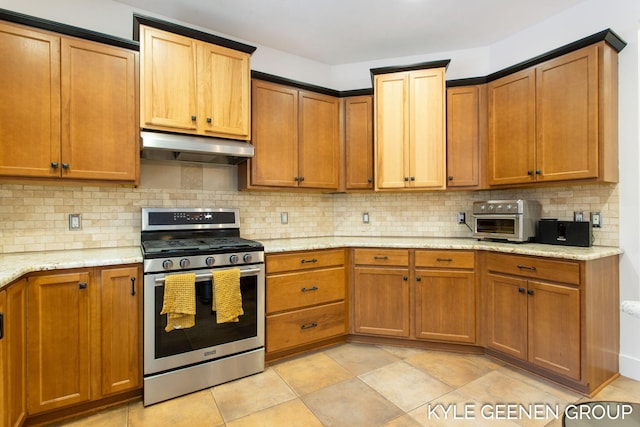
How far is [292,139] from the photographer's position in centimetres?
303

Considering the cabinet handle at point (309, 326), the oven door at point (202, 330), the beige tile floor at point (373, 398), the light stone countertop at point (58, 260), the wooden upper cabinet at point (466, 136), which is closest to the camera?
the light stone countertop at point (58, 260)

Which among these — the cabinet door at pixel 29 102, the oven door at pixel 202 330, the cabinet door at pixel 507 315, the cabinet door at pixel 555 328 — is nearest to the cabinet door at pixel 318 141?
the oven door at pixel 202 330

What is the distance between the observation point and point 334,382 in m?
2.34

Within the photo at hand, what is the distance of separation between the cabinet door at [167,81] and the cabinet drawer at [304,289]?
1335mm

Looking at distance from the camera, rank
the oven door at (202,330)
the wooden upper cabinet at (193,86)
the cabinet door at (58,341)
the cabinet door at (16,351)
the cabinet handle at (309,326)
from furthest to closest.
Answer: the cabinet handle at (309,326) < the wooden upper cabinet at (193,86) < the oven door at (202,330) < the cabinet door at (58,341) < the cabinet door at (16,351)

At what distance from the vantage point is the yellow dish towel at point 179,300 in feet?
6.83

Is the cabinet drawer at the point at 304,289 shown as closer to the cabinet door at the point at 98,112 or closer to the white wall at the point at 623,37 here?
the cabinet door at the point at 98,112

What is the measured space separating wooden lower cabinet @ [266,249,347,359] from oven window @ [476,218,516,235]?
1.25 meters

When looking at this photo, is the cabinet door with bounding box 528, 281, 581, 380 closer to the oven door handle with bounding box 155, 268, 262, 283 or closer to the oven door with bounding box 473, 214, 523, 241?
the oven door with bounding box 473, 214, 523, 241

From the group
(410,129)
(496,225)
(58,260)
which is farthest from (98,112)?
(496,225)

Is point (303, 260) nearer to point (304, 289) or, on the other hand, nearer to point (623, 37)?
point (304, 289)

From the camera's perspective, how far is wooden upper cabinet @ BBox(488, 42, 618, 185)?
230 centimetres

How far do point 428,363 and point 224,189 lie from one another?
224cm

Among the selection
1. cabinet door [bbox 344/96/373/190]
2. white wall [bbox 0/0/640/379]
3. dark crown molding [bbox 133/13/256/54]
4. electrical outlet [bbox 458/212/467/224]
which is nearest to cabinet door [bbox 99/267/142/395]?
dark crown molding [bbox 133/13/256/54]
